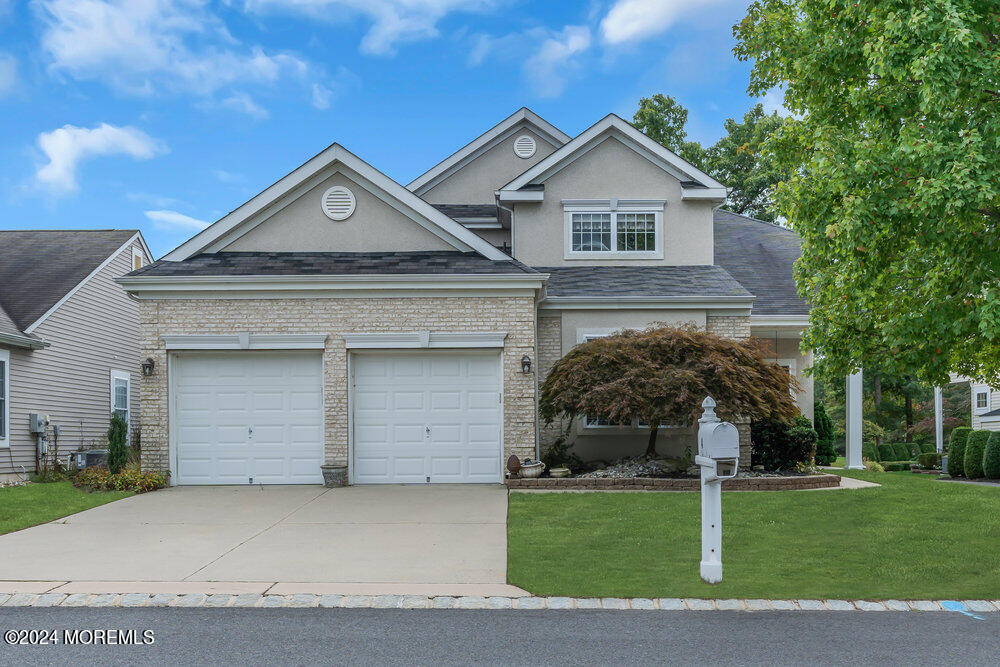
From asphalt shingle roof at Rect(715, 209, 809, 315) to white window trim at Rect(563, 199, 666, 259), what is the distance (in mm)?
2769

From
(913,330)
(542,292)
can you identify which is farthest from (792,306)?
(913,330)

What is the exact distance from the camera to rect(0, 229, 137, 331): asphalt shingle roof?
1961cm

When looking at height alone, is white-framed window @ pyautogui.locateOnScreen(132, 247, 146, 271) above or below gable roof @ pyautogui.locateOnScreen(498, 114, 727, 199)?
below

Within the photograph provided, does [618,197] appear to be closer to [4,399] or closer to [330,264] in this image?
[330,264]

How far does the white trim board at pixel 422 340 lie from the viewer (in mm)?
14883

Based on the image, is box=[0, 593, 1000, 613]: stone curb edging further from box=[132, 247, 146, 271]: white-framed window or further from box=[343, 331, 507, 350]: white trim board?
box=[132, 247, 146, 271]: white-framed window

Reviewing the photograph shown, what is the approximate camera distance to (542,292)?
15633mm

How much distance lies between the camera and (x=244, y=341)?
14.8m

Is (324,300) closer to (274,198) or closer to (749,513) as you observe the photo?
(274,198)

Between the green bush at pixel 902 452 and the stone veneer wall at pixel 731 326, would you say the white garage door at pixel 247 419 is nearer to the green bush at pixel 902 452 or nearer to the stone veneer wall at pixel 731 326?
the stone veneer wall at pixel 731 326

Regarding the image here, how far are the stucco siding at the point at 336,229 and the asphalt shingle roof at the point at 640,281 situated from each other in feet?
9.68

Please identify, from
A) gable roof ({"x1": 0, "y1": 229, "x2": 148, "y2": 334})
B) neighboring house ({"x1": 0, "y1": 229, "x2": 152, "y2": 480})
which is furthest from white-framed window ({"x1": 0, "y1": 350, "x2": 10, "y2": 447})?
gable roof ({"x1": 0, "y1": 229, "x2": 148, "y2": 334})

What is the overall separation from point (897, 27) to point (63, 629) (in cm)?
906

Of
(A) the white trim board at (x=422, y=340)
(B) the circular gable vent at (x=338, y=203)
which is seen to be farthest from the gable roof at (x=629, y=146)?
(A) the white trim board at (x=422, y=340)
